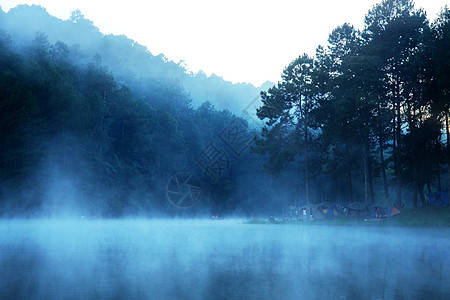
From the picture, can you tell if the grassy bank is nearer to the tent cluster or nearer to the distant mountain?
the tent cluster

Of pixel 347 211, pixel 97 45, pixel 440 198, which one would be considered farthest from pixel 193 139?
pixel 440 198

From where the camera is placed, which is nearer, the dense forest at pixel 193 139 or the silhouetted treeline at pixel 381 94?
the silhouetted treeline at pixel 381 94

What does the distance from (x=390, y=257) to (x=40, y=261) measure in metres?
10.0

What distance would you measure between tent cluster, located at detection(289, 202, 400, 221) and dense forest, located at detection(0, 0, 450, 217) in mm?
1254

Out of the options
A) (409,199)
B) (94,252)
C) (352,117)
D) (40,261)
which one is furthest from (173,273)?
(409,199)

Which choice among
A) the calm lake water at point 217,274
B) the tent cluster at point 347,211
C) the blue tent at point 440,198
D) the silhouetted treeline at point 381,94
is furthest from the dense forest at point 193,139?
the calm lake water at point 217,274

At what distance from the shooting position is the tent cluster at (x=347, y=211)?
41156mm

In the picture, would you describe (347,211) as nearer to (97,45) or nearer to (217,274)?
(217,274)

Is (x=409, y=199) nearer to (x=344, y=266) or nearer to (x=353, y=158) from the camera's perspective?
(x=353, y=158)

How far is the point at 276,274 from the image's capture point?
10.3m

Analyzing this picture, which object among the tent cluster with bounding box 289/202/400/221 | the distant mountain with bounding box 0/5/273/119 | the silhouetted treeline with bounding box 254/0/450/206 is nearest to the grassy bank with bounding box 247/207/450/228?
the tent cluster with bounding box 289/202/400/221

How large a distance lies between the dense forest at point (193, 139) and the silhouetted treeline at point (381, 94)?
0.12 m

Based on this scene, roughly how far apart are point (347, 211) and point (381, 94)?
40.9 ft

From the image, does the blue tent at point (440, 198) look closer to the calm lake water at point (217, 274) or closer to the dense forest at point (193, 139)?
the dense forest at point (193, 139)
